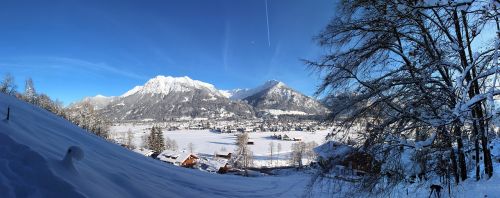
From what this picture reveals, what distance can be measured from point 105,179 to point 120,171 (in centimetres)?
97

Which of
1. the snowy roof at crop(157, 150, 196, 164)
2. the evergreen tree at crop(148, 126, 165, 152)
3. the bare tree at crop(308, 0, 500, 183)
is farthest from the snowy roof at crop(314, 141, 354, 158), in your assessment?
the evergreen tree at crop(148, 126, 165, 152)

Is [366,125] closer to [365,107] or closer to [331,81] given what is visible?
[365,107]

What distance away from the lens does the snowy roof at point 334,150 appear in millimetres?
6047

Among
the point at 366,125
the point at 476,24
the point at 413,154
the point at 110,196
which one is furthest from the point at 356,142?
the point at 110,196

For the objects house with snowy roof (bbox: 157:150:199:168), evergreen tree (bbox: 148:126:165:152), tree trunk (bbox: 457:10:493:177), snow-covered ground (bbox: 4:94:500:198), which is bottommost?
house with snowy roof (bbox: 157:150:199:168)

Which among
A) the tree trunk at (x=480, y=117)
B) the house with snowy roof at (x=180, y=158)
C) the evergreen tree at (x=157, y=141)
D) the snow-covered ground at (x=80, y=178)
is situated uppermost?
the tree trunk at (x=480, y=117)

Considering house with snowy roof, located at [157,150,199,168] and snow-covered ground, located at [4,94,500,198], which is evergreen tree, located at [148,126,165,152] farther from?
snow-covered ground, located at [4,94,500,198]

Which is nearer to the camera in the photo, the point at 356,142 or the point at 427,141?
the point at 427,141

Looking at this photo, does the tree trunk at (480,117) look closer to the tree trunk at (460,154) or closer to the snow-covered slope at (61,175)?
the tree trunk at (460,154)

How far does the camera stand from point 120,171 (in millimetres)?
6156

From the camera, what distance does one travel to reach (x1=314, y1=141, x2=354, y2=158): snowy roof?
238 inches

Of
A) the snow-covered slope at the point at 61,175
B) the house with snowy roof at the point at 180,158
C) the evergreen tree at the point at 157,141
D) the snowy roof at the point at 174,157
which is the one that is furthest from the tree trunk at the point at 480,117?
the evergreen tree at the point at 157,141

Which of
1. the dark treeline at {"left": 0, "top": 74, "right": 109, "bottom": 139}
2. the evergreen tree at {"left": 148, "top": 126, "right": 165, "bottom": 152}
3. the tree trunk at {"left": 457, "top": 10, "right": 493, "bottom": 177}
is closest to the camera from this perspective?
the tree trunk at {"left": 457, "top": 10, "right": 493, "bottom": 177}

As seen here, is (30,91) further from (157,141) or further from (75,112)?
(157,141)
